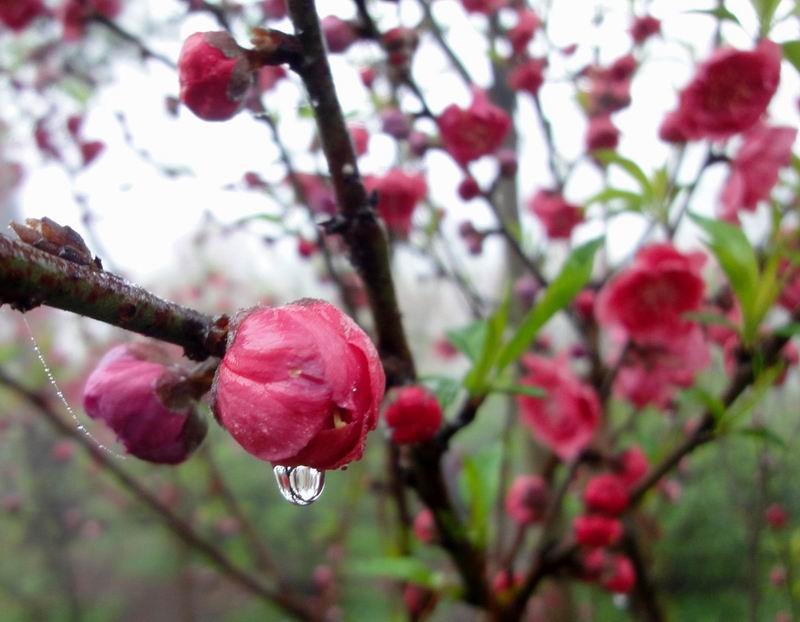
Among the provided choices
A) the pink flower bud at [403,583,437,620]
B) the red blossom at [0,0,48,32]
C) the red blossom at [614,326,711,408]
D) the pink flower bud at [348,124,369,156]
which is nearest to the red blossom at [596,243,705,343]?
the red blossom at [614,326,711,408]

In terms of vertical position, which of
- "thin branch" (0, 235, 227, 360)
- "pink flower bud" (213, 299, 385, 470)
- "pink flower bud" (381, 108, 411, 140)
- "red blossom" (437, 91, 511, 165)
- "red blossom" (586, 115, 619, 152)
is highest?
"red blossom" (586, 115, 619, 152)

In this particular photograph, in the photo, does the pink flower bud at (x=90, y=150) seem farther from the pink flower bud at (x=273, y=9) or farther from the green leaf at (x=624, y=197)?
the green leaf at (x=624, y=197)

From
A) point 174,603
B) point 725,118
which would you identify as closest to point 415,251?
point 725,118

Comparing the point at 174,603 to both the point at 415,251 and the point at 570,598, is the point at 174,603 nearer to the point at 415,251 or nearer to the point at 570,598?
the point at 570,598

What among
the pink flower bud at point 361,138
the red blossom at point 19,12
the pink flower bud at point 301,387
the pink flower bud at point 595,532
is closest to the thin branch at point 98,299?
the pink flower bud at point 301,387

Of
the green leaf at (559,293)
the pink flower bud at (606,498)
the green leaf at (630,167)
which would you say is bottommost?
the pink flower bud at (606,498)

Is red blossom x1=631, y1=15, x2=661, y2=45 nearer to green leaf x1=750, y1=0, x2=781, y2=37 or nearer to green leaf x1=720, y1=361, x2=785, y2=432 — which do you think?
green leaf x1=750, y1=0, x2=781, y2=37

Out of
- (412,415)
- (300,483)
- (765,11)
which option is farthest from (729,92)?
(300,483)
